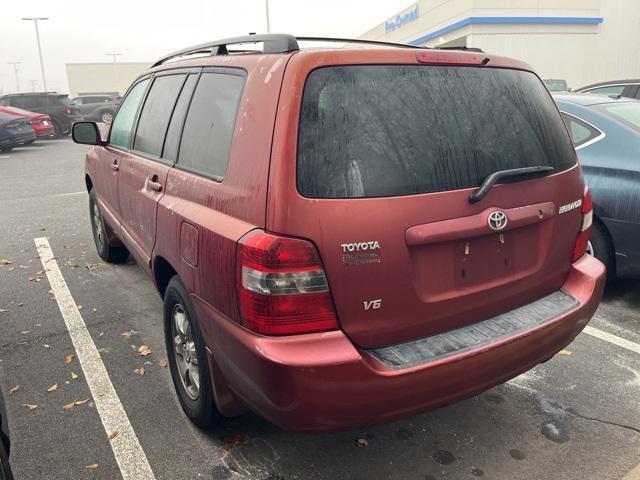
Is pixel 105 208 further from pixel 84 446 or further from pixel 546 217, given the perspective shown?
pixel 546 217

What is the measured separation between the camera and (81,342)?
3834 mm

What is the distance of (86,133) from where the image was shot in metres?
4.46

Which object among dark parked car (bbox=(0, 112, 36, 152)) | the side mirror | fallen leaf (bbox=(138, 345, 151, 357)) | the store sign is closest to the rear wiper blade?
fallen leaf (bbox=(138, 345, 151, 357))

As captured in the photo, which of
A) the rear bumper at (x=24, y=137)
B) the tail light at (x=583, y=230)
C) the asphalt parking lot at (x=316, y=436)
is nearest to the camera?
the asphalt parking lot at (x=316, y=436)

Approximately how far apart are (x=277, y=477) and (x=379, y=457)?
498 millimetres

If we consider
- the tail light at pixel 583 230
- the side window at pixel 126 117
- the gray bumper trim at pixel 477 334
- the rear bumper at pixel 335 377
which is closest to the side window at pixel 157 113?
the side window at pixel 126 117

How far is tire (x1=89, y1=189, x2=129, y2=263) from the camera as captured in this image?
532cm

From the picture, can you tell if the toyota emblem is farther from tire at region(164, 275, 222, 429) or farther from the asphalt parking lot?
tire at region(164, 275, 222, 429)

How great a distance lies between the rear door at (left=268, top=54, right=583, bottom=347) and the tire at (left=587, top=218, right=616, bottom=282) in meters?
2.06

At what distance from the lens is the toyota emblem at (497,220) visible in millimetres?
2170

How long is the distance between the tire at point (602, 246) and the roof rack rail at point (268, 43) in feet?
8.57

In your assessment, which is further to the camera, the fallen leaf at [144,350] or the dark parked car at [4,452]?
the fallen leaf at [144,350]

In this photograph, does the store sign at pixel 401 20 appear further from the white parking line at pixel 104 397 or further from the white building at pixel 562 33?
the white parking line at pixel 104 397

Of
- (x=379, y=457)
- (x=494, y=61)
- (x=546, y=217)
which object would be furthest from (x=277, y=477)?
(x=494, y=61)
